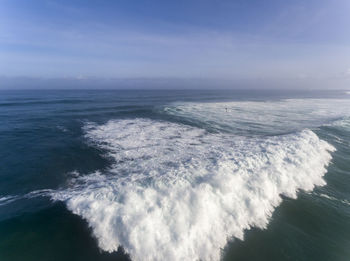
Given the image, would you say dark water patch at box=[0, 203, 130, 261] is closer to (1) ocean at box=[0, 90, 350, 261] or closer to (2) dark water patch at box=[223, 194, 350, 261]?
(1) ocean at box=[0, 90, 350, 261]

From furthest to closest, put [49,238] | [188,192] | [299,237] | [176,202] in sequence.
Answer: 1. [188,192]
2. [176,202]
3. [299,237]
4. [49,238]

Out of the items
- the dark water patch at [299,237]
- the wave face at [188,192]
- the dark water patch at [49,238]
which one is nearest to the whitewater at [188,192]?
the wave face at [188,192]

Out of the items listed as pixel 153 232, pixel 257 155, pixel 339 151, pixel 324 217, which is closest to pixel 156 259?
pixel 153 232

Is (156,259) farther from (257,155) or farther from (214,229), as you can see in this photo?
(257,155)

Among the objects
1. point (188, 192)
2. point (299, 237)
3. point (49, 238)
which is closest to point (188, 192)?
point (188, 192)

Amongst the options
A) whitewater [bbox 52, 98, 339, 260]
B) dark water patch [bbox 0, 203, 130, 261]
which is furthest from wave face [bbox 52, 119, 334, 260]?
dark water patch [bbox 0, 203, 130, 261]

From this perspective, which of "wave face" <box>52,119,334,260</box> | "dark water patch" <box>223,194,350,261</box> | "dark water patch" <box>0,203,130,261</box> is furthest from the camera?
"wave face" <box>52,119,334,260</box>

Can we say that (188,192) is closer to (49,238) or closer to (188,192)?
(188,192)

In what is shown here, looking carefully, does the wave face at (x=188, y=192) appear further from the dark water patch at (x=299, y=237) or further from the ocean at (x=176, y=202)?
the dark water patch at (x=299, y=237)
